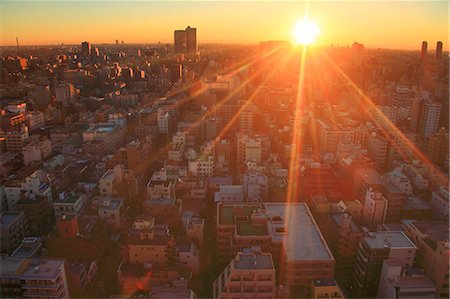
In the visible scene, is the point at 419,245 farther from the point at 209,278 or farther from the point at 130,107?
the point at 130,107

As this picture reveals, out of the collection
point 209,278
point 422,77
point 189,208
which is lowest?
point 209,278

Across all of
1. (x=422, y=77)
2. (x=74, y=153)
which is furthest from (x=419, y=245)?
(x=422, y=77)

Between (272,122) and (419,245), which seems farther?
(272,122)

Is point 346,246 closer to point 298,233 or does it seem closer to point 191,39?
Result: point 298,233

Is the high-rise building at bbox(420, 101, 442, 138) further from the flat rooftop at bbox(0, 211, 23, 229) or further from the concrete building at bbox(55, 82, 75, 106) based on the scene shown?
the concrete building at bbox(55, 82, 75, 106)

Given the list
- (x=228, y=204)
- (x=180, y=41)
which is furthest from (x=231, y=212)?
(x=180, y=41)

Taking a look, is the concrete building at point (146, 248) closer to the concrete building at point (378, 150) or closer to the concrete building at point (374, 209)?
the concrete building at point (374, 209)

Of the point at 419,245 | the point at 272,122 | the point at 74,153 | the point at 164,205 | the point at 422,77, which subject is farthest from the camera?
the point at 422,77
